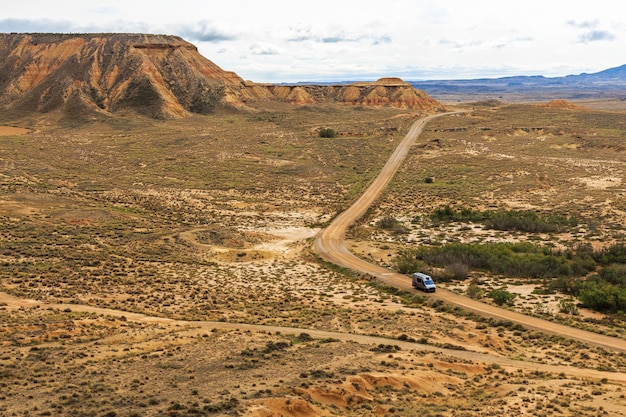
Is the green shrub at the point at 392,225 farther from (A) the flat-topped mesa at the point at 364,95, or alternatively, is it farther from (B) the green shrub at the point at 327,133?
(A) the flat-topped mesa at the point at 364,95

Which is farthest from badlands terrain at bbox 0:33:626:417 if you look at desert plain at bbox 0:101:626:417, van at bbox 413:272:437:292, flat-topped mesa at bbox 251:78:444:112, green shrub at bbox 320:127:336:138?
flat-topped mesa at bbox 251:78:444:112

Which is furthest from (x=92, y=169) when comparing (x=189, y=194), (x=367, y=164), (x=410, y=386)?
(x=410, y=386)

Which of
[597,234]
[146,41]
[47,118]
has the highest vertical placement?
[146,41]

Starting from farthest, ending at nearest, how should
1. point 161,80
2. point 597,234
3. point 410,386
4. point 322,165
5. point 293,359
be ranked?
point 161,80 < point 322,165 < point 597,234 < point 293,359 < point 410,386

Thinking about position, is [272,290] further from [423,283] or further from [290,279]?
[423,283]

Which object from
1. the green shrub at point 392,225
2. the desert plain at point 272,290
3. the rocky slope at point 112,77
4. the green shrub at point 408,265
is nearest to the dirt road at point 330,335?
the desert plain at point 272,290

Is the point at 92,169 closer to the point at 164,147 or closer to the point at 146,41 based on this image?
the point at 164,147
